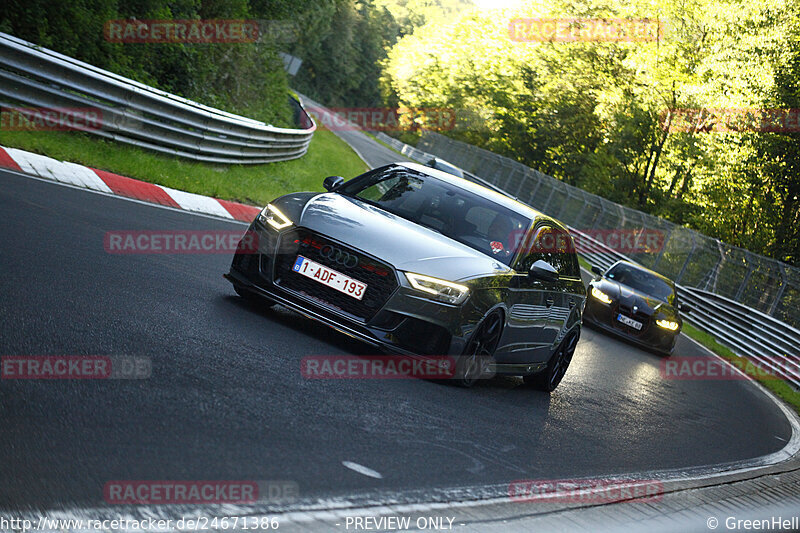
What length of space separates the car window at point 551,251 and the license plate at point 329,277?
1652 millimetres

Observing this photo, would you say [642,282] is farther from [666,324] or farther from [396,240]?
[396,240]

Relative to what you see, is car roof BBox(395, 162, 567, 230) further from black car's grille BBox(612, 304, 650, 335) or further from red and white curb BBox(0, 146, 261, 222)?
black car's grille BBox(612, 304, 650, 335)

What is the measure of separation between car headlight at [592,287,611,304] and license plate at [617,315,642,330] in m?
0.35

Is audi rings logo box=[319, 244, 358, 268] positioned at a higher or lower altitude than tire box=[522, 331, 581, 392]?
higher

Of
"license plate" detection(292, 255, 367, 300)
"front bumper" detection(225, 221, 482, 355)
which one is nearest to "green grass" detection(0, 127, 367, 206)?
"front bumper" detection(225, 221, 482, 355)

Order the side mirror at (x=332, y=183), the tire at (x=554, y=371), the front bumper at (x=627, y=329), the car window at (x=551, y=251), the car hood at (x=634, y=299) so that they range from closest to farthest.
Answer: the car window at (x=551, y=251), the side mirror at (x=332, y=183), the tire at (x=554, y=371), the front bumper at (x=627, y=329), the car hood at (x=634, y=299)

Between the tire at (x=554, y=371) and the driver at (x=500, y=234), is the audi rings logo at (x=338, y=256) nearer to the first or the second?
the driver at (x=500, y=234)

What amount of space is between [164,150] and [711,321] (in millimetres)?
15237

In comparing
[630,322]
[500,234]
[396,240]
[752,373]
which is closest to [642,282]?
[630,322]

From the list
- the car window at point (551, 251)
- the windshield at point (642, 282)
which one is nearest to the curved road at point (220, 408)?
the car window at point (551, 251)

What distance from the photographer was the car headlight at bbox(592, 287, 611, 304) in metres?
17.7

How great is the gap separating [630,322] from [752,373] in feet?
12.2

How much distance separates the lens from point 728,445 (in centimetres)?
960

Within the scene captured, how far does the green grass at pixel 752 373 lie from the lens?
656 inches
